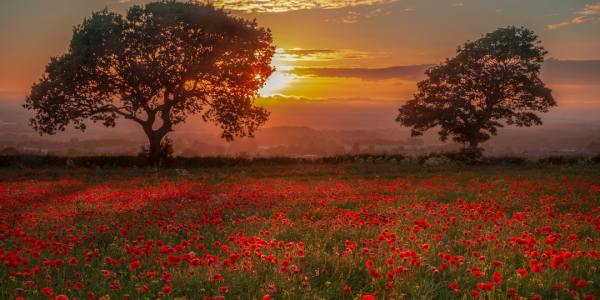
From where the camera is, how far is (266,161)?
137 ft

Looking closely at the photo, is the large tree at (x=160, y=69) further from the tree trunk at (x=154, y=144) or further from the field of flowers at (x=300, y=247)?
the field of flowers at (x=300, y=247)

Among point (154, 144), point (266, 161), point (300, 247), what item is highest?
point (154, 144)

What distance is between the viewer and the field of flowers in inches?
265

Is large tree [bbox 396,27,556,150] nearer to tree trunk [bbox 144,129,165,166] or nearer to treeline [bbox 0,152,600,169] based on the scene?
treeline [bbox 0,152,600,169]

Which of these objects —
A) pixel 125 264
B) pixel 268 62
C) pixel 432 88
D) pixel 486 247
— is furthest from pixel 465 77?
pixel 125 264

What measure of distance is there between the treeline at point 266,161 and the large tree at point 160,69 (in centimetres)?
273

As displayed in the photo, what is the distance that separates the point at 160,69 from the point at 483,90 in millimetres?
30535

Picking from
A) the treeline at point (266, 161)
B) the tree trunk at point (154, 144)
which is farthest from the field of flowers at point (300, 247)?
the tree trunk at point (154, 144)

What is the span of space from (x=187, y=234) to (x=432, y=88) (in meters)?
43.4

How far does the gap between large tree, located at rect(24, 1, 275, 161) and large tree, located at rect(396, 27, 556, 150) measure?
55.1ft

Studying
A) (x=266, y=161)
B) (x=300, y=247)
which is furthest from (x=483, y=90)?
(x=300, y=247)

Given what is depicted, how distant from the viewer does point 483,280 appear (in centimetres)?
719

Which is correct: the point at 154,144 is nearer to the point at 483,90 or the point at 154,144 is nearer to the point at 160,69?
the point at 160,69

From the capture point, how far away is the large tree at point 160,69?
4009cm
